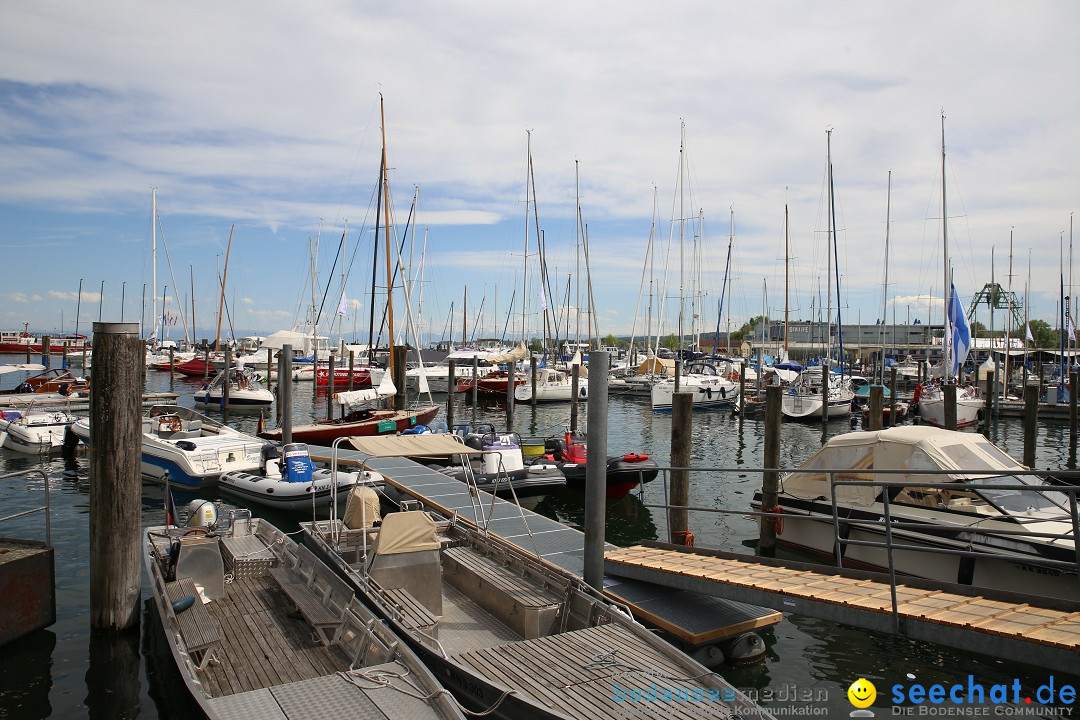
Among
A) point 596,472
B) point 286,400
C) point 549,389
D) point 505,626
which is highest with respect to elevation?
point 596,472

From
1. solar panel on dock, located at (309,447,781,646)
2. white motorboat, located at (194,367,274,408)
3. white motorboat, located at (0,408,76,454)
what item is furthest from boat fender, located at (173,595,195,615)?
white motorboat, located at (194,367,274,408)

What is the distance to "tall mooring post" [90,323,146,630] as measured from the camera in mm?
8453

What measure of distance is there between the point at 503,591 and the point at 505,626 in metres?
0.43

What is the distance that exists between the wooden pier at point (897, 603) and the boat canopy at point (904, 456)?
3.32 meters

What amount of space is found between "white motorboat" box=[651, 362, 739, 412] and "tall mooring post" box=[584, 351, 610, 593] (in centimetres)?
3347

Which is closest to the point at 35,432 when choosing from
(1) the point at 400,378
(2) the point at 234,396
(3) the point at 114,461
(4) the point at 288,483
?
(4) the point at 288,483

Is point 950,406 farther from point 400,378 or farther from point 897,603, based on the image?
point 400,378

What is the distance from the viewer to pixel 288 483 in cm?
Result: 1688

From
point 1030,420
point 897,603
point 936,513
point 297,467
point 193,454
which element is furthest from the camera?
point 1030,420

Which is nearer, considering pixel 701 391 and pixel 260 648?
pixel 260 648

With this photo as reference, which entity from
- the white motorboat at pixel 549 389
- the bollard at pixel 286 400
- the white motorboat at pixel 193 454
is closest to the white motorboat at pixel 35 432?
the white motorboat at pixel 193 454

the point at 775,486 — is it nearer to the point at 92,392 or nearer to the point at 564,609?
the point at 564,609

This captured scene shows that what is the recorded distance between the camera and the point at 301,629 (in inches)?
329

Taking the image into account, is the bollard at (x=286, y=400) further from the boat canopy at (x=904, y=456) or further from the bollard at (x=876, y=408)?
the bollard at (x=876, y=408)
